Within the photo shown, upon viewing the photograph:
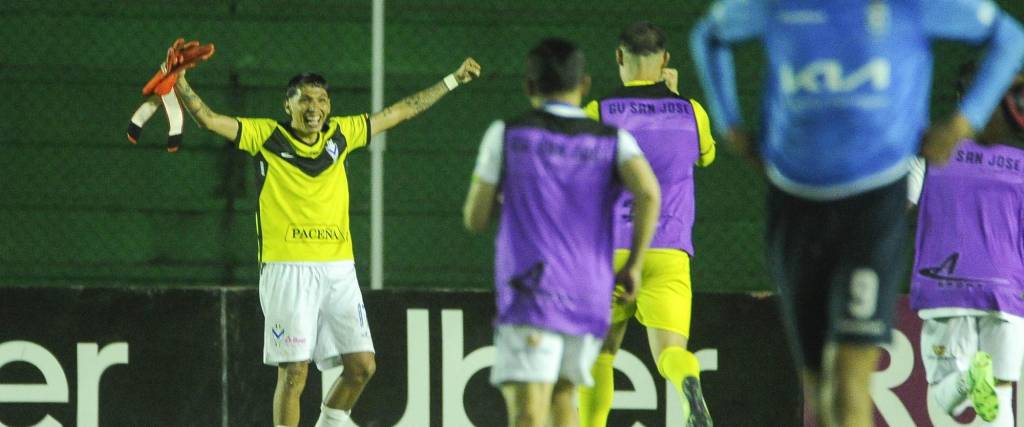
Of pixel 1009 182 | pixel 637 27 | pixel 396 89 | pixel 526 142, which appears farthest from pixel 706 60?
pixel 396 89

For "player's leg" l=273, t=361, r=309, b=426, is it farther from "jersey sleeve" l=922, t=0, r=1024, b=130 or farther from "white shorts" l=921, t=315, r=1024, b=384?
"jersey sleeve" l=922, t=0, r=1024, b=130

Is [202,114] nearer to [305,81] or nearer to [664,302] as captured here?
[305,81]

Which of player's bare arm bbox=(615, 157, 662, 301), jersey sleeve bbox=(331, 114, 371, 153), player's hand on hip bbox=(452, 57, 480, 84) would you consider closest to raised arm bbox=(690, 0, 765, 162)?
player's bare arm bbox=(615, 157, 662, 301)

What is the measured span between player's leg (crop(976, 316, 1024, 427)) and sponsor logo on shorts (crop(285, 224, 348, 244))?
2876mm

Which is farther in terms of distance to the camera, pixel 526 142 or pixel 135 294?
pixel 135 294

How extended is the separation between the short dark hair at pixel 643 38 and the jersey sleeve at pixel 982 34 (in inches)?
92.6

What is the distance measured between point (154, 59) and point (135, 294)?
132 centimetres

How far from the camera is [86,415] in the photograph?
26.2ft

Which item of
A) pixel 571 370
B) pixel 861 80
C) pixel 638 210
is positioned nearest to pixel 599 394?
pixel 571 370

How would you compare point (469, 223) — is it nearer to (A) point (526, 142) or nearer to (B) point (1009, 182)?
(A) point (526, 142)

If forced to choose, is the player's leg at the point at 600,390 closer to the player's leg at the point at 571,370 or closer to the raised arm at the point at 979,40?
the player's leg at the point at 571,370

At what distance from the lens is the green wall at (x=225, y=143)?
859 cm

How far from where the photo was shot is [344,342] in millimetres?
7465

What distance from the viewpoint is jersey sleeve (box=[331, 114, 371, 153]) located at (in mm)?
7634
